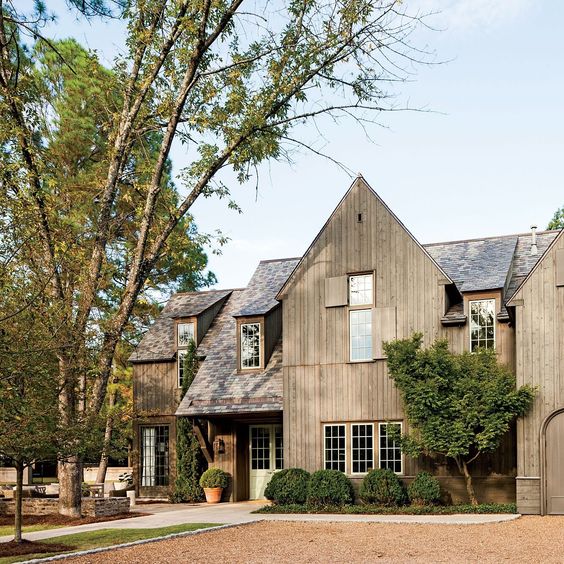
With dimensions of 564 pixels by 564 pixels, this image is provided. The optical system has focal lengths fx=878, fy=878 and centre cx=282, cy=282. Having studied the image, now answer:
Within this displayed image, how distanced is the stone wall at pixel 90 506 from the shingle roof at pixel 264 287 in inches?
242

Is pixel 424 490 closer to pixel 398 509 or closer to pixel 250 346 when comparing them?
pixel 398 509

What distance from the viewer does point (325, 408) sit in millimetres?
22406

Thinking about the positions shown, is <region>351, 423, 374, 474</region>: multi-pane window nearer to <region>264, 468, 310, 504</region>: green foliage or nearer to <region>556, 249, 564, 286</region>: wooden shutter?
<region>264, 468, 310, 504</region>: green foliage

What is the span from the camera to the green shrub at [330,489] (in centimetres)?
2098

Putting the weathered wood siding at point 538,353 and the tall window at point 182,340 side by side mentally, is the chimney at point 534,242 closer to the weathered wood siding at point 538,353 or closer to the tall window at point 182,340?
the weathered wood siding at point 538,353

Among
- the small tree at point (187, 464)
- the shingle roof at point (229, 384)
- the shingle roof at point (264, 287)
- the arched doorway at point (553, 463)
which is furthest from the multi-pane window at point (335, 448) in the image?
the arched doorway at point (553, 463)

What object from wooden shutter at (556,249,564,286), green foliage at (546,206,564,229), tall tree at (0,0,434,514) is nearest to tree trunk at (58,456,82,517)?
tall tree at (0,0,434,514)

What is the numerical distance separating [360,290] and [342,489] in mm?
4986

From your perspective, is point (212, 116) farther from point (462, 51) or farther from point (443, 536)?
point (443, 536)

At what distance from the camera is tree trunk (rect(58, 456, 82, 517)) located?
792 inches

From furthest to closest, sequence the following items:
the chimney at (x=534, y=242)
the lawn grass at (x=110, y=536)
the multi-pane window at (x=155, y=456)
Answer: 1. the multi-pane window at (x=155, y=456)
2. the chimney at (x=534, y=242)
3. the lawn grass at (x=110, y=536)

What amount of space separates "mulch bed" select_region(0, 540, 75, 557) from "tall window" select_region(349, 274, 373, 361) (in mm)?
9459

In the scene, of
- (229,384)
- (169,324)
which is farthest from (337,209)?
(169,324)

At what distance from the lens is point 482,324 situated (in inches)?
829
